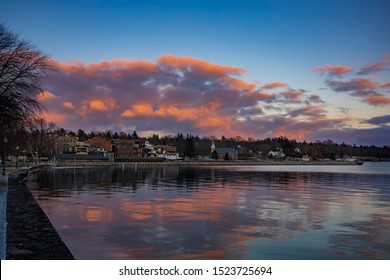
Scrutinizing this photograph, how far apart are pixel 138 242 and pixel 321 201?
15996mm

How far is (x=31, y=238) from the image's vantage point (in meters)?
12.0

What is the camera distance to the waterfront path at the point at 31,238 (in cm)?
1007

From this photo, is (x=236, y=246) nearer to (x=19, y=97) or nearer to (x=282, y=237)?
(x=282, y=237)

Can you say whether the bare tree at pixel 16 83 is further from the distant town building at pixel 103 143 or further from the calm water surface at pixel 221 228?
the distant town building at pixel 103 143

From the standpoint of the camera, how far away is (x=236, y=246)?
1325 centimetres

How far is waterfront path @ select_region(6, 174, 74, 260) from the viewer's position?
33.0ft

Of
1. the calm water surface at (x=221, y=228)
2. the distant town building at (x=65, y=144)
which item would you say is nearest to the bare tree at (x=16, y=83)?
the calm water surface at (x=221, y=228)

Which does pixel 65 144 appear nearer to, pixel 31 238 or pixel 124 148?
pixel 124 148

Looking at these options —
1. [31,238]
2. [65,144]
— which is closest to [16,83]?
[31,238]

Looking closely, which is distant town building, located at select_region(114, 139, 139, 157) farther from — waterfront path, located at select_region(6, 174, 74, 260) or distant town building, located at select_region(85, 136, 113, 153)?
waterfront path, located at select_region(6, 174, 74, 260)

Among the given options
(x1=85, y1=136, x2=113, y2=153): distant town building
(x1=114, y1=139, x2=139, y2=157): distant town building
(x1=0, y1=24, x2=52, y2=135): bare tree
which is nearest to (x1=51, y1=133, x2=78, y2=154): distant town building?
(x1=85, y1=136, x2=113, y2=153): distant town building

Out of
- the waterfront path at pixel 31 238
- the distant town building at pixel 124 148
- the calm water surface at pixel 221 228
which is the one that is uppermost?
the distant town building at pixel 124 148

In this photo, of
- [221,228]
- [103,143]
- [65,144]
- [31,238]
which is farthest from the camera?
[103,143]
